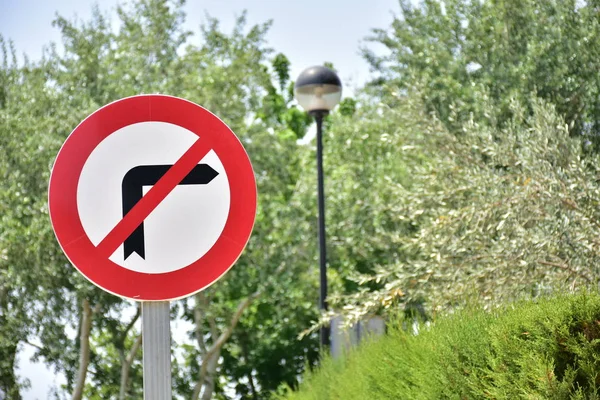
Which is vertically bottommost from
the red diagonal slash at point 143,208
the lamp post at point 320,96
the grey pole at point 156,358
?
the grey pole at point 156,358

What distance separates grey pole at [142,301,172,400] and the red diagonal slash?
0.25 metres

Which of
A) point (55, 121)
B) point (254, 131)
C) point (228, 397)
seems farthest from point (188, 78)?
point (228, 397)

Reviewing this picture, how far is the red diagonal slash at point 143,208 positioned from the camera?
2832mm

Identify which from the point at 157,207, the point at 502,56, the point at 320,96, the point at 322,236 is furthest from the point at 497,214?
the point at 157,207

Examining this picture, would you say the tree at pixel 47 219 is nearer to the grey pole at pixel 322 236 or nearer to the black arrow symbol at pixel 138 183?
the grey pole at pixel 322 236

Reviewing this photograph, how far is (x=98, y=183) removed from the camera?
2.89m

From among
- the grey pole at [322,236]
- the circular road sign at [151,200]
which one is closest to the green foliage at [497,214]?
the grey pole at [322,236]

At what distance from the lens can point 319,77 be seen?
9328 millimetres

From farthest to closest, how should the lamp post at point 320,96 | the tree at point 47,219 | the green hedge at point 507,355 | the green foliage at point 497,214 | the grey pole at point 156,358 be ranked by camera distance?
the tree at point 47,219, the lamp post at point 320,96, the green foliage at point 497,214, the green hedge at point 507,355, the grey pole at point 156,358

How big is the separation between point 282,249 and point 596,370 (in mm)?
10017

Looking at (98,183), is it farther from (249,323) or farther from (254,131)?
(249,323)

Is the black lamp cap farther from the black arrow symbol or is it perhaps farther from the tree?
the black arrow symbol

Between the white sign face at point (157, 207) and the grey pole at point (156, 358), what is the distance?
0.56 feet

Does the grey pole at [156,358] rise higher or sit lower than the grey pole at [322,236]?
lower
